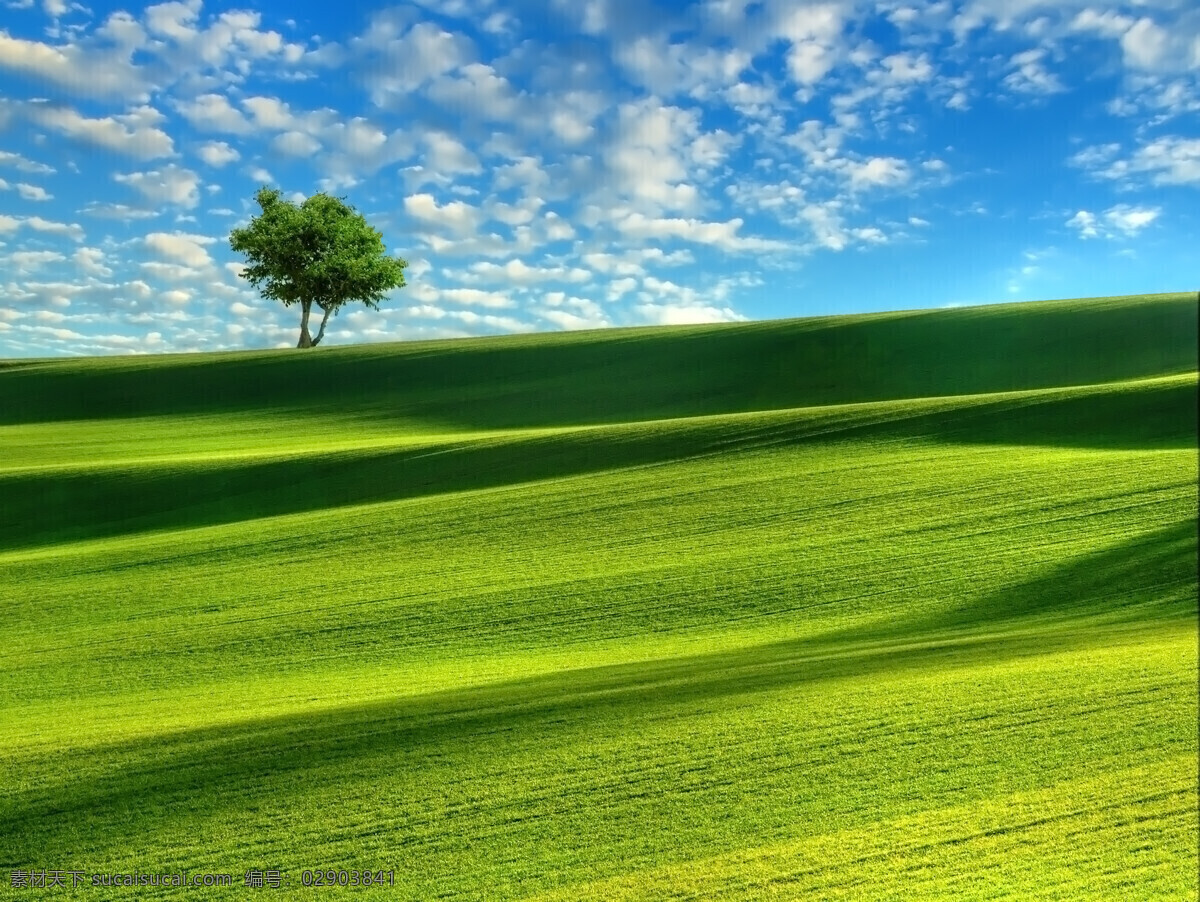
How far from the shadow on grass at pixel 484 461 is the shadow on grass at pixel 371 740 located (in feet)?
38.1

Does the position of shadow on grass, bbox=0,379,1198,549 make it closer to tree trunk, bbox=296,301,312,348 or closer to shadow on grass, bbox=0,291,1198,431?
shadow on grass, bbox=0,291,1198,431

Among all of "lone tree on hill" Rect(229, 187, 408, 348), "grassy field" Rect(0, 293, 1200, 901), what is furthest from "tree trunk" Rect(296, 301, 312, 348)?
"grassy field" Rect(0, 293, 1200, 901)

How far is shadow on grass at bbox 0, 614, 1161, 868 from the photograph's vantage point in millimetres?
7152

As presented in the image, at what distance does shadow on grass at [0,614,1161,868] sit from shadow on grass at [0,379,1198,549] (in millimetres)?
11602

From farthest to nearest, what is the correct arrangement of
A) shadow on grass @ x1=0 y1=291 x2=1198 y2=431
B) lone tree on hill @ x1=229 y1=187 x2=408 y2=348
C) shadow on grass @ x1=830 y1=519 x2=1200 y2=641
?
1. lone tree on hill @ x1=229 y1=187 x2=408 y2=348
2. shadow on grass @ x1=0 y1=291 x2=1198 y2=431
3. shadow on grass @ x1=830 y1=519 x2=1200 y2=641

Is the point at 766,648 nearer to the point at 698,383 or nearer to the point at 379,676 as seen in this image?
the point at 379,676

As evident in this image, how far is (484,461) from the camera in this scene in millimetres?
22375

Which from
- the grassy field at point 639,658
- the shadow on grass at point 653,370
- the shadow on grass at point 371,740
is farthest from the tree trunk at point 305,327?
the shadow on grass at point 371,740

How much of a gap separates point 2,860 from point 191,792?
4.40 ft

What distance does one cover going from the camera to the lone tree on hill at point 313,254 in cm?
5556

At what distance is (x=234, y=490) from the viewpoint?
22.0 meters

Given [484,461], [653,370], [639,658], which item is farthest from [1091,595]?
[653,370]

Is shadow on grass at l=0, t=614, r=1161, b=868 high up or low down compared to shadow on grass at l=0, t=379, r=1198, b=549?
down

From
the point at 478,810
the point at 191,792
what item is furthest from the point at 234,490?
the point at 478,810
